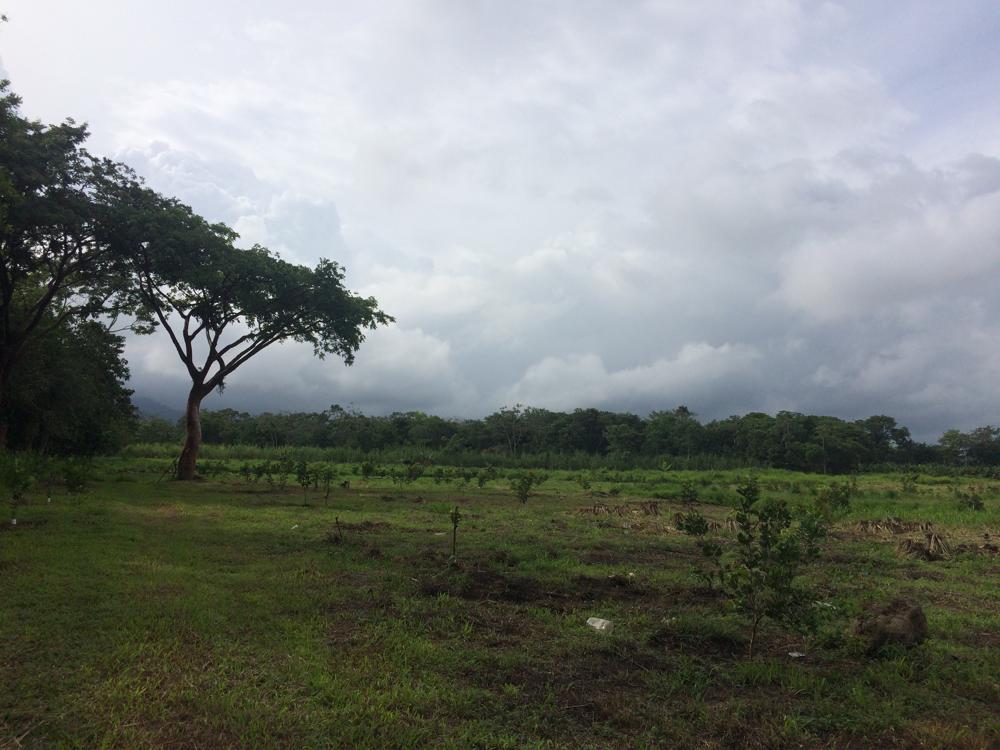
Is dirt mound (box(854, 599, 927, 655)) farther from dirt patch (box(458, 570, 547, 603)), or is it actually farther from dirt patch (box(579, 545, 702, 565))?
dirt patch (box(579, 545, 702, 565))

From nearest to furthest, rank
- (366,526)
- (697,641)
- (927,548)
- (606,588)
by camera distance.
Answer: (697,641) → (606,588) → (927,548) → (366,526)

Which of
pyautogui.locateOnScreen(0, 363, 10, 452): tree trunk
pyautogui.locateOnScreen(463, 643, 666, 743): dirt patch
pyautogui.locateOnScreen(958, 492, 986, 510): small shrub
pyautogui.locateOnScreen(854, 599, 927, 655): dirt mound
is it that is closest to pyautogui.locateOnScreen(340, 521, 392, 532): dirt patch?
pyautogui.locateOnScreen(463, 643, 666, 743): dirt patch

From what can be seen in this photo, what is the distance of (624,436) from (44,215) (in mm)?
56016

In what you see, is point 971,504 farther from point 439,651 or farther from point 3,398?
point 3,398

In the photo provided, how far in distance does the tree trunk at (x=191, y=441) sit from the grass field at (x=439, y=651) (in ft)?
38.7

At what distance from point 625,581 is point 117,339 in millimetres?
27586

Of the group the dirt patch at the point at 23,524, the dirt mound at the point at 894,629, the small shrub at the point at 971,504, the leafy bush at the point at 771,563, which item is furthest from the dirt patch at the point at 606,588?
the small shrub at the point at 971,504

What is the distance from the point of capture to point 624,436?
64.2 metres

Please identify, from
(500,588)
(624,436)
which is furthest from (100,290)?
(624,436)

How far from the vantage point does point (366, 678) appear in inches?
174

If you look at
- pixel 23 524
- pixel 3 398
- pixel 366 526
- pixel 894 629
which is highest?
pixel 3 398

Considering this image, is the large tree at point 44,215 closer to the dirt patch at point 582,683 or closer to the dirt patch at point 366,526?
the dirt patch at point 366,526

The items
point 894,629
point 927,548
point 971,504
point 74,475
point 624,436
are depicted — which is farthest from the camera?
point 624,436

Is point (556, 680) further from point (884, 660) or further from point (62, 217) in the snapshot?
point (62, 217)
